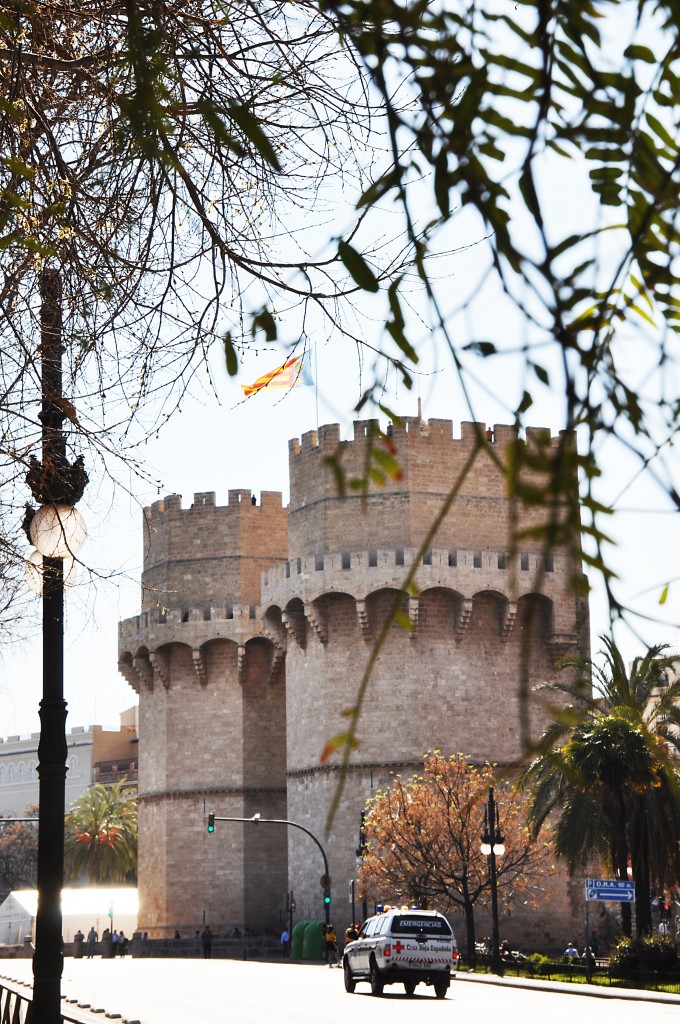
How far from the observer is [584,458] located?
2113 mm

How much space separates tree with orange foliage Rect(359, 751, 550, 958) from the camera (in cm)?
3722

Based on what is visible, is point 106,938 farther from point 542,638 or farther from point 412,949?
point 412,949

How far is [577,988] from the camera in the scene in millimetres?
25703

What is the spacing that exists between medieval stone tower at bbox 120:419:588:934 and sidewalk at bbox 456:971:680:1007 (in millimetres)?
7558

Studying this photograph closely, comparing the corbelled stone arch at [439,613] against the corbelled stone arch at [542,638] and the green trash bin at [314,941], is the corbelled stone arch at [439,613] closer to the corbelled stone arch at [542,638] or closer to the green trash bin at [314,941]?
the corbelled stone arch at [542,638]

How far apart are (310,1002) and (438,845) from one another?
16.1 meters

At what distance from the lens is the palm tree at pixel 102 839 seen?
64.3 m

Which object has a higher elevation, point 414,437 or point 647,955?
point 414,437

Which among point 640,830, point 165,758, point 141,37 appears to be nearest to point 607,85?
point 141,37

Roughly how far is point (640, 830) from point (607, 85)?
28.8 metres

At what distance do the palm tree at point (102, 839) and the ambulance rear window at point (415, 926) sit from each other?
139ft

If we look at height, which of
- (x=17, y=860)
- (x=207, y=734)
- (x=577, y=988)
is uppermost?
(x=207, y=734)

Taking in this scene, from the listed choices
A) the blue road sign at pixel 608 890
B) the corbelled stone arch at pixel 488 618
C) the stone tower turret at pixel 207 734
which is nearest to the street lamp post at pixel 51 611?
the blue road sign at pixel 608 890

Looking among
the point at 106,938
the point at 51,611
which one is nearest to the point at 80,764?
the point at 106,938
